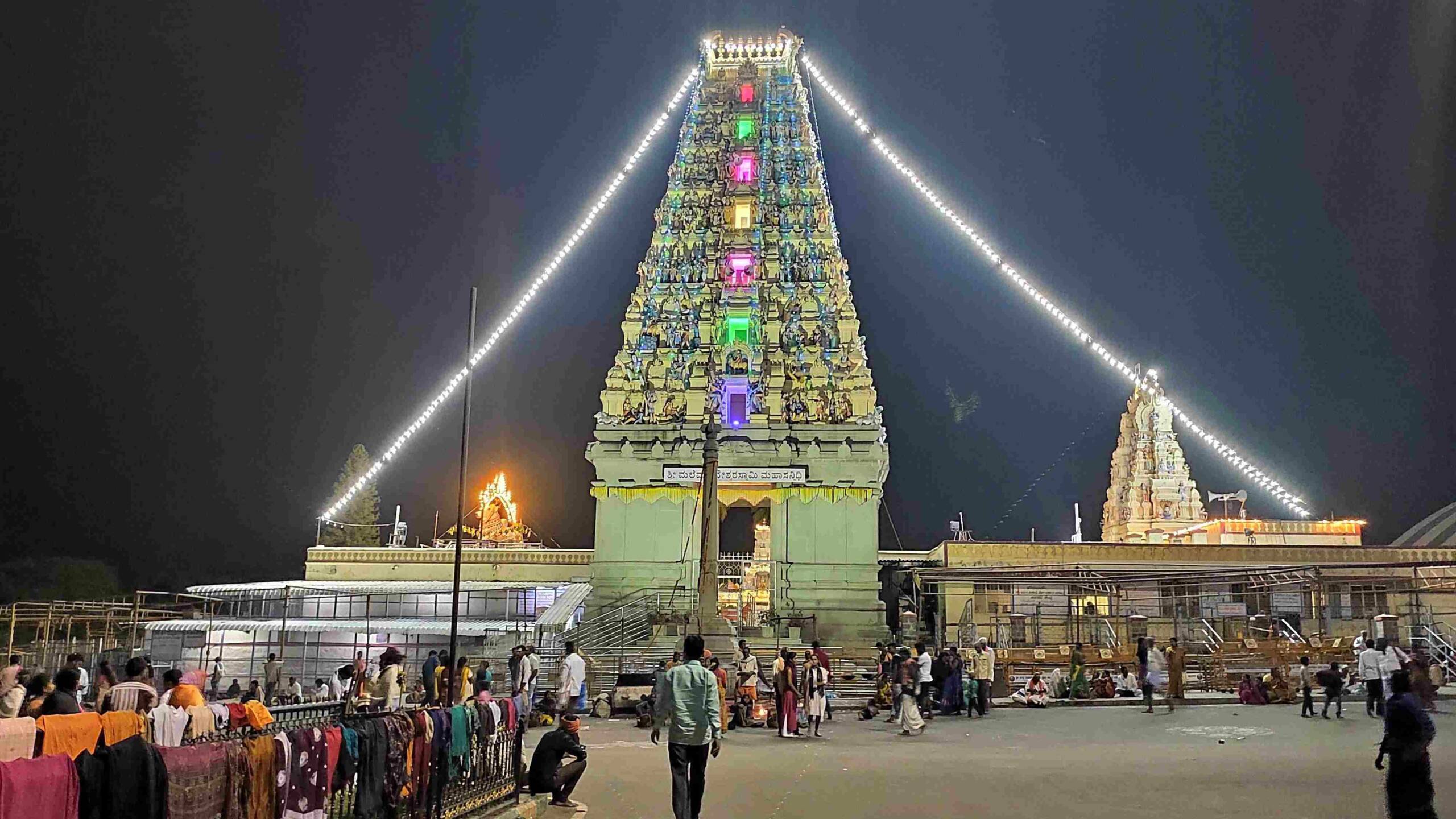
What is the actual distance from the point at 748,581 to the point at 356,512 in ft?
96.4

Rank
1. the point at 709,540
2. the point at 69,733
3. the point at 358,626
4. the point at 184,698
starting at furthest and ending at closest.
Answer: the point at 358,626, the point at 709,540, the point at 184,698, the point at 69,733

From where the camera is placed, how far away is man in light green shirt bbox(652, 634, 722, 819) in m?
8.58

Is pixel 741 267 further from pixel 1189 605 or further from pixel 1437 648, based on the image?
pixel 1437 648

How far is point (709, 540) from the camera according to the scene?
2758 centimetres

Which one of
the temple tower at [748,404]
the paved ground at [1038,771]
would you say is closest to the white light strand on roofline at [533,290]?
the temple tower at [748,404]

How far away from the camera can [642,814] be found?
10.3 meters

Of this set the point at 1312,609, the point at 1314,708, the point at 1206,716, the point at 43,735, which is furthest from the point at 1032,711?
the point at 43,735

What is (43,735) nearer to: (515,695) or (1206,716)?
(515,695)

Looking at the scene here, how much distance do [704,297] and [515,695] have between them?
2833 cm

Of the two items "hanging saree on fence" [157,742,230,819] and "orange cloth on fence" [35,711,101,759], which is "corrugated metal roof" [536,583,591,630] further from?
"hanging saree on fence" [157,742,230,819]

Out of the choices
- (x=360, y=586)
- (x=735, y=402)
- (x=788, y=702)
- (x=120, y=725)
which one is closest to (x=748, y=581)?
(x=735, y=402)

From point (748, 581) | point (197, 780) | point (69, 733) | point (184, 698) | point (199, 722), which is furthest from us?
point (748, 581)

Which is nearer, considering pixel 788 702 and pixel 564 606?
pixel 788 702

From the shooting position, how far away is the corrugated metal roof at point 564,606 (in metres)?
31.5
